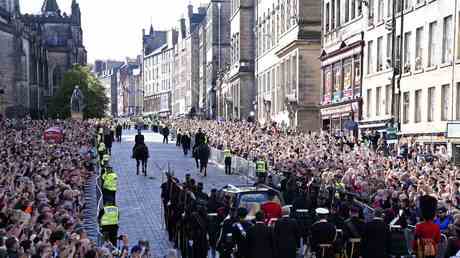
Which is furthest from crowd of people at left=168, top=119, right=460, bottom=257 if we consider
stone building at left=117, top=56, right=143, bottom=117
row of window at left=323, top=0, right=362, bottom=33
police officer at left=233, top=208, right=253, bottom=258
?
stone building at left=117, top=56, right=143, bottom=117

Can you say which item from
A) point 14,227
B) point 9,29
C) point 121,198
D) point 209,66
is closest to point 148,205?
point 121,198

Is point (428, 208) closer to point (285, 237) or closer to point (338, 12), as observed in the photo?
point (285, 237)

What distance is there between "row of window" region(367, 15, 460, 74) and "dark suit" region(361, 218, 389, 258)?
20.0 m

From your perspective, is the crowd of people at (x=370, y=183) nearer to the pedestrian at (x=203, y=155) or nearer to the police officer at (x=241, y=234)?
the police officer at (x=241, y=234)

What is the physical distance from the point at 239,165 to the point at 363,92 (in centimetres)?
1185

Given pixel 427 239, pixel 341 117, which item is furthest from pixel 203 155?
pixel 427 239

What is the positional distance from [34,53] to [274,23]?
35.9 meters

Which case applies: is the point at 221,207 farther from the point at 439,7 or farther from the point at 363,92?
the point at 363,92

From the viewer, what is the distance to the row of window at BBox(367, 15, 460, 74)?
31156 millimetres

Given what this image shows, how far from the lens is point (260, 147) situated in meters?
32.0

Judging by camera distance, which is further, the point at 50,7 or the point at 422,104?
the point at 50,7

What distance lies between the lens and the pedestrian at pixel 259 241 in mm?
11438

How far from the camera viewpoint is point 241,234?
1191 cm

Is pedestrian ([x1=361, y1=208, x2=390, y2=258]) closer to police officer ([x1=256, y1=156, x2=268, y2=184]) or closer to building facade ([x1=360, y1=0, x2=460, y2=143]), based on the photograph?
police officer ([x1=256, y1=156, x2=268, y2=184])
